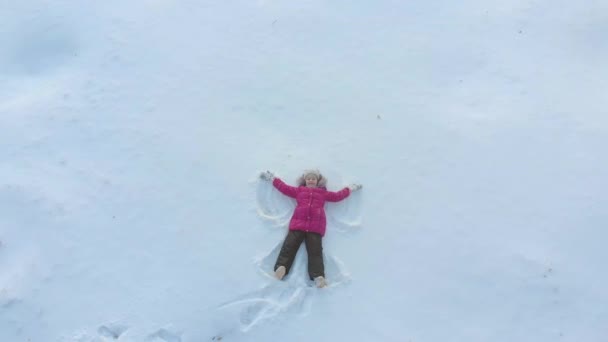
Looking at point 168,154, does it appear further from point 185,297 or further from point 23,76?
point 23,76

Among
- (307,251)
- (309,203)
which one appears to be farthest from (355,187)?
(307,251)

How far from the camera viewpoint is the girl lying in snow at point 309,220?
15.6ft

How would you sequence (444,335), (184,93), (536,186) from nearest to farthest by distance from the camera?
1. (444,335)
2. (536,186)
3. (184,93)

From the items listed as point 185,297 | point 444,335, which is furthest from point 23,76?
point 444,335

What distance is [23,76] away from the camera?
570 centimetres

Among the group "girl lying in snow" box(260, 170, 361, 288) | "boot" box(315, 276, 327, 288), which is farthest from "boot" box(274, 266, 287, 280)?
"boot" box(315, 276, 327, 288)

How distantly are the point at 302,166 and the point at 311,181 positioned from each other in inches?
10.8

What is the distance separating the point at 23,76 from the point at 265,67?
3.03 metres

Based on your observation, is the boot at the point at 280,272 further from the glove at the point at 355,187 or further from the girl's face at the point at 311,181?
the glove at the point at 355,187

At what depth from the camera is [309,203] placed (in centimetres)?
493

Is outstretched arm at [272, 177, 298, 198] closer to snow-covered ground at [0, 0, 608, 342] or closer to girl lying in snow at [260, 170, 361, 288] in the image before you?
girl lying in snow at [260, 170, 361, 288]

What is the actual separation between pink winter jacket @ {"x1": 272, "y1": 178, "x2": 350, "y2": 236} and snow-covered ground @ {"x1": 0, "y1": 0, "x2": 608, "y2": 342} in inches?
6.0

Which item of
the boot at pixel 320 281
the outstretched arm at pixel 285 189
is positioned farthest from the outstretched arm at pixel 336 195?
the boot at pixel 320 281

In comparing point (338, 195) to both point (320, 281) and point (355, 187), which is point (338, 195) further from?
point (320, 281)
